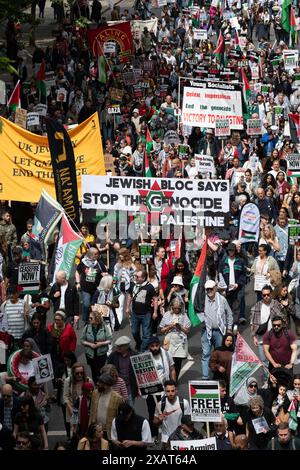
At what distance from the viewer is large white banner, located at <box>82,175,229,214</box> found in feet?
71.3

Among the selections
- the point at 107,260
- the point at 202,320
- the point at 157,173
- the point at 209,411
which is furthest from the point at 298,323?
the point at 157,173

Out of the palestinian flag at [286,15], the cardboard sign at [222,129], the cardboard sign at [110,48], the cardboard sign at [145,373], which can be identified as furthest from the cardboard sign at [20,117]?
the palestinian flag at [286,15]

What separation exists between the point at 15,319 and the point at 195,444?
4.47 meters

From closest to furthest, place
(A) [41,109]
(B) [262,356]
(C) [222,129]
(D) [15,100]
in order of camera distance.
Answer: (B) [262,356], (D) [15,100], (C) [222,129], (A) [41,109]

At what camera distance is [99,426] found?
1386 centimetres

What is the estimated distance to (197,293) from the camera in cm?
1911

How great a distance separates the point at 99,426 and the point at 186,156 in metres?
14.3

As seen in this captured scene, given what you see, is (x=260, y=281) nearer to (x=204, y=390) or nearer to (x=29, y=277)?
(x=29, y=277)

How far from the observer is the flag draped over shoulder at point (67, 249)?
64.8 feet

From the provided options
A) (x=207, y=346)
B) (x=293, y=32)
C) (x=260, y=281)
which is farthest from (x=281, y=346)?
(x=293, y=32)

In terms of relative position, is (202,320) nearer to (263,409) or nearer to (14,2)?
(263,409)

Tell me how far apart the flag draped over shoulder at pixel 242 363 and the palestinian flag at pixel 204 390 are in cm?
98

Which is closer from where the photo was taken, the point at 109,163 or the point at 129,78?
the point at 109,163

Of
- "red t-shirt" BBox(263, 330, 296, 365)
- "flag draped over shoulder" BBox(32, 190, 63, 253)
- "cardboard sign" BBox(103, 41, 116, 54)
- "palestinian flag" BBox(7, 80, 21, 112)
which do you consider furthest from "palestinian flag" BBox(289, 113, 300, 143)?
"red t-shirt" BBox(263, 330, 296, 365)
